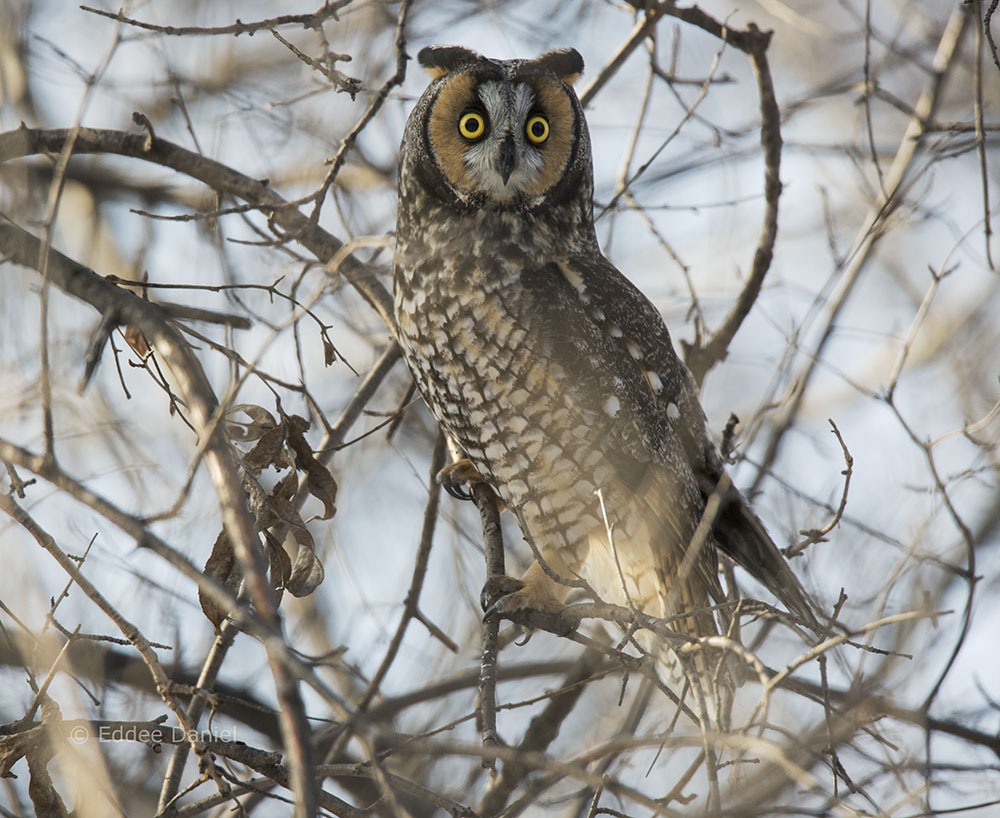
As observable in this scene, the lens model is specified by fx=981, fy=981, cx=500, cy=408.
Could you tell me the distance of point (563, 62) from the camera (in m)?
3.40

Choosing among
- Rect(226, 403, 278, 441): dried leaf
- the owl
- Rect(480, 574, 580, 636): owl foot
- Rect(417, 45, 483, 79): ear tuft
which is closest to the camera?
Rect(226, 403, 278, 441): dried leaf

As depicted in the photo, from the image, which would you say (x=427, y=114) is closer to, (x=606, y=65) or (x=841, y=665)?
(x=606, y=65)

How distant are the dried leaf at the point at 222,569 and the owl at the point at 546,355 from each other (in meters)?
1.02

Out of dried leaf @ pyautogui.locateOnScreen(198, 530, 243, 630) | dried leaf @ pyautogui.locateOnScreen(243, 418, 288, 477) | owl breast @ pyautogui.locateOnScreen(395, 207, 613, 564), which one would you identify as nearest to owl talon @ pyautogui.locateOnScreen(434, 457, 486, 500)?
owl breast @ pyautogui.locateOnScreen(395, 207, 613, 564)

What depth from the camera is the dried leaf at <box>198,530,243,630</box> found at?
2.15 meters

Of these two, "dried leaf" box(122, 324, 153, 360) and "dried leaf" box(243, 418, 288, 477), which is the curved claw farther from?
"dried leaf" box(122, 324, 153, 360)

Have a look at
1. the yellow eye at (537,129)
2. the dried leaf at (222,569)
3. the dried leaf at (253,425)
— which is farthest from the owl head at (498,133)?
the dried leaf at (222,569)

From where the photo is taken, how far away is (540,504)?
315cm

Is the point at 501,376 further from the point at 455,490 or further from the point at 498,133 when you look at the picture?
the point at 498,133

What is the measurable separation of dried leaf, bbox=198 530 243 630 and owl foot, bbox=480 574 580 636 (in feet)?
2.95

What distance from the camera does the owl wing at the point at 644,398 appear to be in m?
3.07

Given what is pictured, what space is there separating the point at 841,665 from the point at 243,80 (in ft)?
12.4

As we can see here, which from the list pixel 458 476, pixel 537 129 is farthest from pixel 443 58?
pixel 458 476

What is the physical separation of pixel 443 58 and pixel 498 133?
0.44 metres
